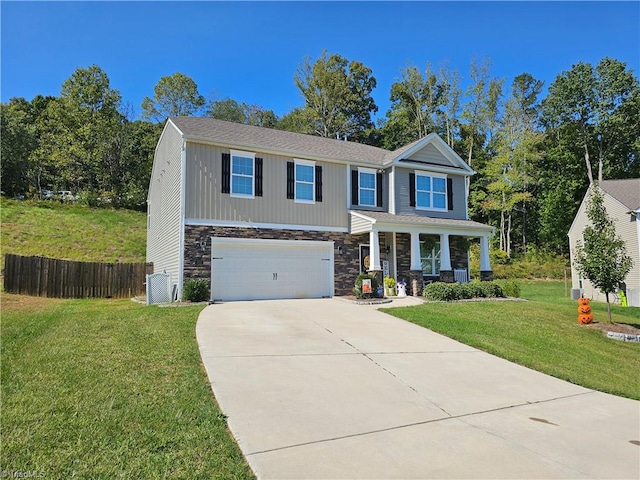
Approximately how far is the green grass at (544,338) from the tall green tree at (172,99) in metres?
36.8

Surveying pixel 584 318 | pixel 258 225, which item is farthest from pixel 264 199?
pixel 584 318

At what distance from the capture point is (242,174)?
14.9 meters

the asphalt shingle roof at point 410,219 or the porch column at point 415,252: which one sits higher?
the asphalt shingle roof at point 410,219

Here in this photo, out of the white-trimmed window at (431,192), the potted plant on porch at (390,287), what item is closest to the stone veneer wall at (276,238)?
the potted plant on porch at (390,287)

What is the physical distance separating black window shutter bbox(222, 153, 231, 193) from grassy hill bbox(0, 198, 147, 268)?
12059mm

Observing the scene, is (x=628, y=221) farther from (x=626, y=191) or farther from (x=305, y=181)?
(x=305, y=181)

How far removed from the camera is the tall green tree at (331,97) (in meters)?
39.2

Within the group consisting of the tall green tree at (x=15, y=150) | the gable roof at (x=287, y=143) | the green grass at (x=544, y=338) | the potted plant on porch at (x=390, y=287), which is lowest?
the green grass at (x=544, y=338)

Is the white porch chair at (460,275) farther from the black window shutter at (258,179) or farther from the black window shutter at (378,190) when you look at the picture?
the black window shutter at (258,179)

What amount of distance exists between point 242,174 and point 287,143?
9.30 ft

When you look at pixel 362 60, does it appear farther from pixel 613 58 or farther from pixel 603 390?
pixel 603 390

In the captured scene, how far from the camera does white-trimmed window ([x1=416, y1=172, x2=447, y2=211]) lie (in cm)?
1836

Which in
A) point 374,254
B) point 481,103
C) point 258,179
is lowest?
point 374,254

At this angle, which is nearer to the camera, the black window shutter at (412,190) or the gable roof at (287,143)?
the gable roof at (287,143)
